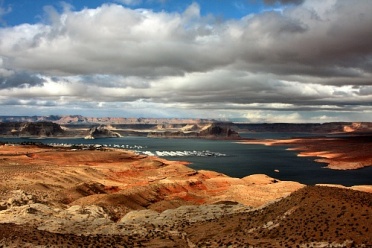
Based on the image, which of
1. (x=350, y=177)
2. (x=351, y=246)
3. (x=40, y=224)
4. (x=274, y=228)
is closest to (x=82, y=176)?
(x=40, y=224)

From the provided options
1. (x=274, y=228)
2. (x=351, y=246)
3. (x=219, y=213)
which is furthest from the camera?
(x=219, y=213)

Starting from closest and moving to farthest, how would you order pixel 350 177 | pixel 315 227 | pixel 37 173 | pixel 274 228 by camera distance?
pixel 315 227 < pixel 274 228 < pixel 37 173 < pixel 350 177

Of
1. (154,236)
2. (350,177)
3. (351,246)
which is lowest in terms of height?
(350,177)

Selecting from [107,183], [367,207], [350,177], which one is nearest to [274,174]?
[350,177]

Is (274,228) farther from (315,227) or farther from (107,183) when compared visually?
(107,183)

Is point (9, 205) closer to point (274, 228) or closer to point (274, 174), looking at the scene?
point (274, 228)

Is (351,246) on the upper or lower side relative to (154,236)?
upper

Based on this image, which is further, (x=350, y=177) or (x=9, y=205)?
(x=350, y=177)

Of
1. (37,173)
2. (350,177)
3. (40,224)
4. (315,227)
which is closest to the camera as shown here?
(315,227)

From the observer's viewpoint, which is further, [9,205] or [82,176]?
[82,176]
